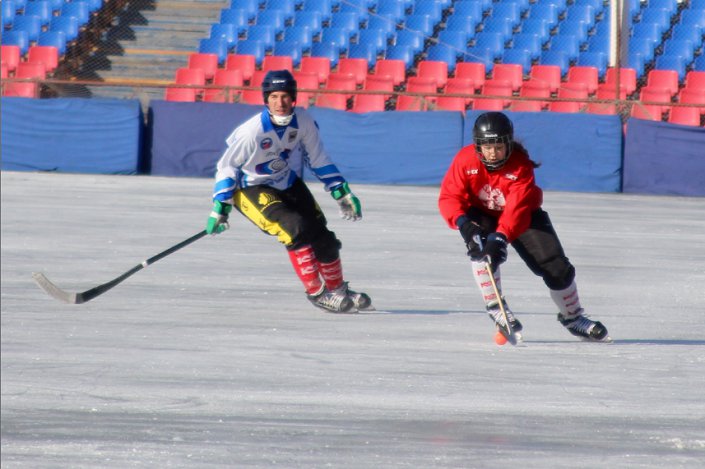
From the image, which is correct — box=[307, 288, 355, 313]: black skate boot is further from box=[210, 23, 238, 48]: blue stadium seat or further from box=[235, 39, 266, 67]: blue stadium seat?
box=[210, 23, 238, 48]: blue stadium seat

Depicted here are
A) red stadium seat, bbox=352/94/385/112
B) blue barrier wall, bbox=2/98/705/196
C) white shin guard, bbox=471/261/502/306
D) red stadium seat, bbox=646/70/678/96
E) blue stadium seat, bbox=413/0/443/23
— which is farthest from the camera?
blue stadium seat, bbox=413/0/443/23

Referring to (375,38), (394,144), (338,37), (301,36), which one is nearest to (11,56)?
(301,36)

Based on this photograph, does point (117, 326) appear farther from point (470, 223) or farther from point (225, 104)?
point (225, 104)

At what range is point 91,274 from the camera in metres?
9.20

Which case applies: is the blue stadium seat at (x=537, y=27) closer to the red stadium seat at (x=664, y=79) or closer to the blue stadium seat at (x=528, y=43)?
the blue stadium seat at (x=528, y=43)

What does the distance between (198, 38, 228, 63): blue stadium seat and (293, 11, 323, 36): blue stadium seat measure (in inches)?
55.8

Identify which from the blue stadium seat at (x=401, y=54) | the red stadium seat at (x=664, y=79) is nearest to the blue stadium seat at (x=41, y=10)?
the blue stadium seat at (x=401, y=54)

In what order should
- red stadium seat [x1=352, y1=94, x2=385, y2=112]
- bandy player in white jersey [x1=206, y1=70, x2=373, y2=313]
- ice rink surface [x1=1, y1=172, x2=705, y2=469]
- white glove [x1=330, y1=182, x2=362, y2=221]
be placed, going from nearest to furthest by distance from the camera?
ice rink surface [x1=1, y1=172, x2=705, y2=469]
bandy player in white jersey [x1=206, y1=70, x2=373, y2=313]
white glove [x1=330, y1=182, x2=362, y2=221]
red stadium seat [x1=352, y1=94, x2=385, y2=112]

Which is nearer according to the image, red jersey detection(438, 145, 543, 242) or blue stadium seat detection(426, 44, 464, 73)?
red jersey detection(438, 145, 543, 242)

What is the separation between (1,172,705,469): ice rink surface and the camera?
476 cm

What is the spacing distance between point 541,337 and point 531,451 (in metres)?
2.46

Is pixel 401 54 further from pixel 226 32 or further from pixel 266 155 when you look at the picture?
pixel 266 155

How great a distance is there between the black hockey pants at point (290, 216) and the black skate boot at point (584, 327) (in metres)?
1.66

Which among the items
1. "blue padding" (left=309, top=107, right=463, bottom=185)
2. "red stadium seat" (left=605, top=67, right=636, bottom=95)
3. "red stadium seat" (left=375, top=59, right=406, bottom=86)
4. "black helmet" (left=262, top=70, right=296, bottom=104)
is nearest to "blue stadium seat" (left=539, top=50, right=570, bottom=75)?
"red stadium seat" (left=605, top=67, right=636, bottom=95)
